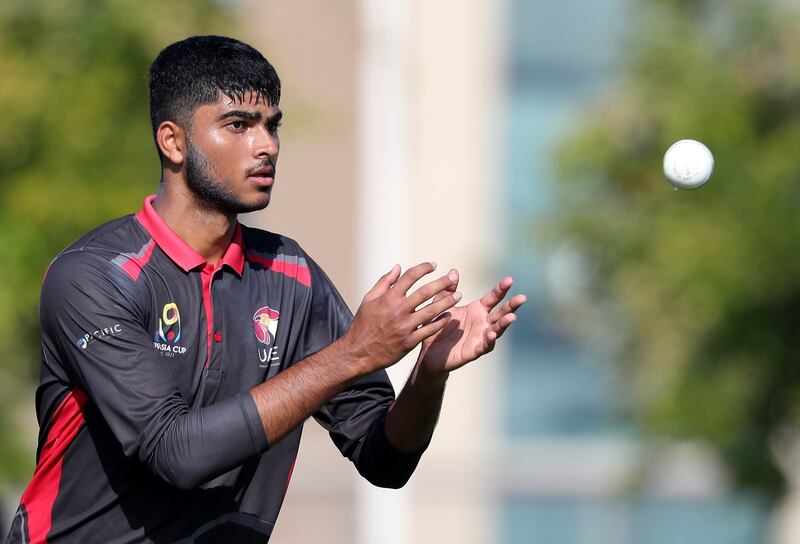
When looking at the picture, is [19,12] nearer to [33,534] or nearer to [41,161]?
[41,161]

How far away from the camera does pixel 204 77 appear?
5.06 m

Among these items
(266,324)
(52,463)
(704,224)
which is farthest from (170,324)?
(704,224)

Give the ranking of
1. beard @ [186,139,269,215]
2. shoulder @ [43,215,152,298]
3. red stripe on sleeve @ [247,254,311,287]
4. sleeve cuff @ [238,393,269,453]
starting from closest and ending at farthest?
sleeve cuff @ [238,393,269,453], shoulder @ [43,215,152,298], beard @ [186,139,269,215], red stripe on sleeve @ [247,254,311,287]

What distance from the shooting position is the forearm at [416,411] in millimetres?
5141

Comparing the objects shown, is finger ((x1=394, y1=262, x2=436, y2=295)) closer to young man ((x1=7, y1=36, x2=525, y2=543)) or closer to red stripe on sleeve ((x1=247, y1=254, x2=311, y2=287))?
young man ((x1=7, y1=36, x2=525, y2=543))

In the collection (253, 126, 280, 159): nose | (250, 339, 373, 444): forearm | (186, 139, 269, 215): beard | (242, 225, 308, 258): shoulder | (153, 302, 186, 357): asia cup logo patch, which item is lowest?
(250, 339, 373, 444): forearm

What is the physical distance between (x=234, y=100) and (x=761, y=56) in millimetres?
10188

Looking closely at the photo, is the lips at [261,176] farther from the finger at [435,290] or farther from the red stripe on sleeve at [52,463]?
the red stripe on sleeve at [52,463]

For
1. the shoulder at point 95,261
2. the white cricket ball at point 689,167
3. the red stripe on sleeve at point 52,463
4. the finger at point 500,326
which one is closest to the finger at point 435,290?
the finger at point 500,326

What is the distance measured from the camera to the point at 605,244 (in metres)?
14.4

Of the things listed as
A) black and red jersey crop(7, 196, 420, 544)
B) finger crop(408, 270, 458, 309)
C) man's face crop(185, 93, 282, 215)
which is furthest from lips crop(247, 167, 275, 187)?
finger crop(408, 270, 458, 309)

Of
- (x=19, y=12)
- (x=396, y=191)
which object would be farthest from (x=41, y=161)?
(x=396, y=191)

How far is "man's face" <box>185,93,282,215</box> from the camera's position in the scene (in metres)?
5.04

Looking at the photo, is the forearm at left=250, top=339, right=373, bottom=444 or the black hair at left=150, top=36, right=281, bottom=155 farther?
the black hair at left=150, top=36, right=281, bottom=155
